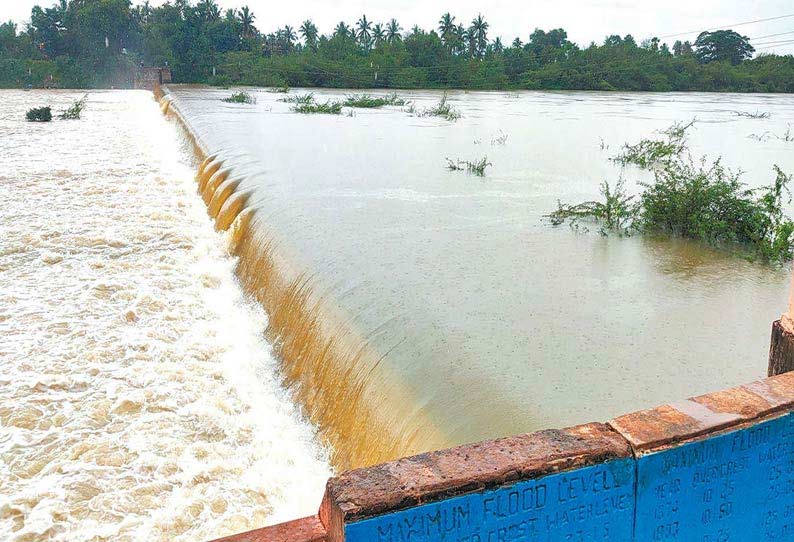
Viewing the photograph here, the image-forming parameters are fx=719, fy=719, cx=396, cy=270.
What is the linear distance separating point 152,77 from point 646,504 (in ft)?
148

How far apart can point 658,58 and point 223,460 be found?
45638 mm

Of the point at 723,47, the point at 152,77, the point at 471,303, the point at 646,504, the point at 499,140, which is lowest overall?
the point at 471,303

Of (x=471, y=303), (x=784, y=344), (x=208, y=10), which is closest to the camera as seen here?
(x=784, y=344)

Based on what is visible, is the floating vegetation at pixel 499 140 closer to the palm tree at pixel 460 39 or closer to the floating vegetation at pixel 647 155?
the floating vegetation at pixel 647 155

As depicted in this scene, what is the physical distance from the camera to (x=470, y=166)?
9.76m

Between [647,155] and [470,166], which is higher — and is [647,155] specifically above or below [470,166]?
above

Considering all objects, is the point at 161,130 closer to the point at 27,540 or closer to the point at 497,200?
the point at 497,200

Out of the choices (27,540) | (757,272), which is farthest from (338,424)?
(757,272)

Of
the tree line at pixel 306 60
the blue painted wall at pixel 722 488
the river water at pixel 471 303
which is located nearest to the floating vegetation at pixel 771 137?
the river water at pixel 471 303

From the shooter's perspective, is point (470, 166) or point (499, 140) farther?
point (499, 140)

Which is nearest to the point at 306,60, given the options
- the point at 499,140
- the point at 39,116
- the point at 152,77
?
the point at 152,77

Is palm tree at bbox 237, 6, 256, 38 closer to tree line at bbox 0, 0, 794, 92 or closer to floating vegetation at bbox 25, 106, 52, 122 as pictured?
tree line at bbox 0, 0, 794, 92

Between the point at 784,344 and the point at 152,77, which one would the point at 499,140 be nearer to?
the point at 784,344

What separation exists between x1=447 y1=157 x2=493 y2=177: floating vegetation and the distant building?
3590cm
